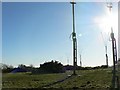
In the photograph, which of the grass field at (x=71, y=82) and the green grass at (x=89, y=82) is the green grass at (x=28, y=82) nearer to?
the grass field at (x=71, y=82)

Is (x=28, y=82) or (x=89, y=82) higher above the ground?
(x=89, y=82)

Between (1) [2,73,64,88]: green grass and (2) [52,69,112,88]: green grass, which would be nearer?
(2) [52,69,112,88]: green grass

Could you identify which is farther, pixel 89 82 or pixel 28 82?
pixel 28 82

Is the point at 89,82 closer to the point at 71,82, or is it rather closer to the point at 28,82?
the point at 71,82

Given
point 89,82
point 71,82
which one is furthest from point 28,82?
point 89,82

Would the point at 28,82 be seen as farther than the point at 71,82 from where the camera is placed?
Yes

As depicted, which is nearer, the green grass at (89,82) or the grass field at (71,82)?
the green grass at (89,82)

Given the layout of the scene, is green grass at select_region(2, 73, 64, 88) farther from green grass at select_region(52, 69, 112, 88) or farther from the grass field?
green grass at select_region(52, 69, 112, 88)

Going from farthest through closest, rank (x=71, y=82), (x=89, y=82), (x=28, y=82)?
(x=28, y=82) → (x=71, y=82) → (x=89, y=82)

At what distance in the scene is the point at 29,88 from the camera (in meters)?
25.8

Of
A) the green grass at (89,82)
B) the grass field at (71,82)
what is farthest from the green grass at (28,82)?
the green grass at (89,82)

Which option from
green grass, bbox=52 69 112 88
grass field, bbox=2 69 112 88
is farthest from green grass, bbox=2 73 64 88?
green grass, bbox=52 69 112 88

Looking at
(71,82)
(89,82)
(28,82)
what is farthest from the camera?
(28,82)

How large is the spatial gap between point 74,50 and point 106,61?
49993 millimetres
